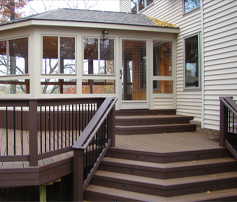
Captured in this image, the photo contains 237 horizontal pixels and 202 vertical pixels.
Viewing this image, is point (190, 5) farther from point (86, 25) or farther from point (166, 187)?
point (166, 187)

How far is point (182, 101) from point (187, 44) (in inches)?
66.6

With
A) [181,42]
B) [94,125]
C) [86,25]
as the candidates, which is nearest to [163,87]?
[181,42]

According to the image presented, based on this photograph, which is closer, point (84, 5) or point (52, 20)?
point (52, 20)

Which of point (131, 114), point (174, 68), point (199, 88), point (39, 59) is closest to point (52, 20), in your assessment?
point (39, 59)

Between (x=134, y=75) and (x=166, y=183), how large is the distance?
420cm

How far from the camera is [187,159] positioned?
4.04 metres

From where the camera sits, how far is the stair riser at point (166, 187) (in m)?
3.47

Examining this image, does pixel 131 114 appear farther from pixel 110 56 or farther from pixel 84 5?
pixel 84 5

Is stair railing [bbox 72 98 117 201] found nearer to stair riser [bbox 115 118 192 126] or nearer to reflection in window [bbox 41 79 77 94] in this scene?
stair riser [bbox 115 118 192 126]

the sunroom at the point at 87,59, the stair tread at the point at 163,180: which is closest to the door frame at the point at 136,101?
the sunroom at the point at 87,59

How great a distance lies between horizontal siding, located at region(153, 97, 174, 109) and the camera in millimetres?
7340

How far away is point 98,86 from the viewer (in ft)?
23.1

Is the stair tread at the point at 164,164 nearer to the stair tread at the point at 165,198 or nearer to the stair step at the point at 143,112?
the stair tread at the point at 165,198

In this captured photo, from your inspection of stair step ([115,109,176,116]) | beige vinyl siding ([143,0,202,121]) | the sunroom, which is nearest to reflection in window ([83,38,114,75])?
the sunroom
